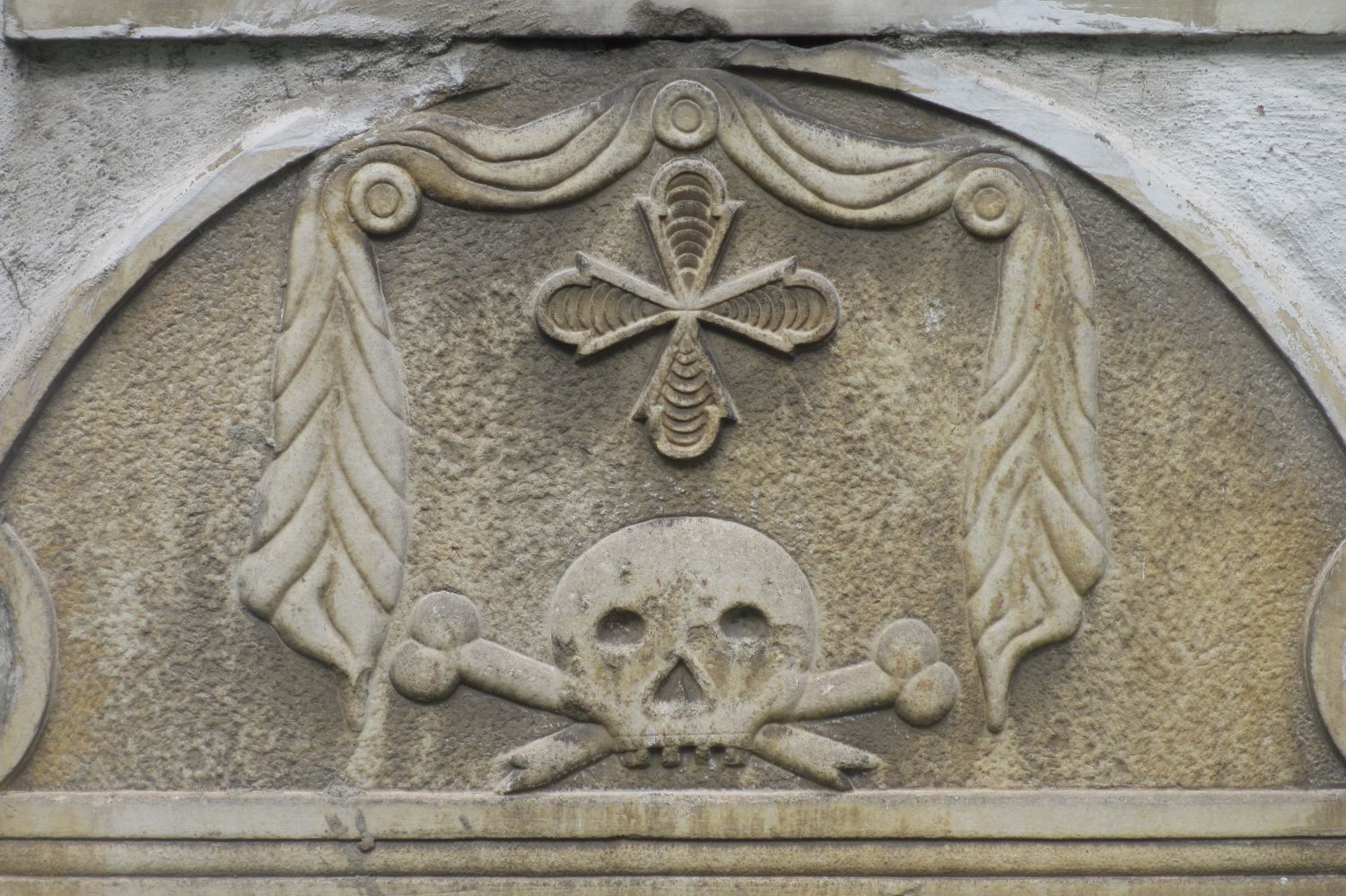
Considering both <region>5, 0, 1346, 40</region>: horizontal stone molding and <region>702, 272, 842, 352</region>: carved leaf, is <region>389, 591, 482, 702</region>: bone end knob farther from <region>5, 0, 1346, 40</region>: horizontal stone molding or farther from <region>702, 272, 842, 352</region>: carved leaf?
<region>5, 0, 1346, 40</region>: horizontal stone molding

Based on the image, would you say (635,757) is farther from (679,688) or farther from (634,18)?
(634,18)

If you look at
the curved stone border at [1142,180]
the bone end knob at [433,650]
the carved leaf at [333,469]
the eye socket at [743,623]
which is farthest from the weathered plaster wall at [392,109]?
the eye socket at [743,623]

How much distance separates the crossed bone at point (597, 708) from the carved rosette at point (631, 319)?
7 cm

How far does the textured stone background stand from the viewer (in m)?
1.76

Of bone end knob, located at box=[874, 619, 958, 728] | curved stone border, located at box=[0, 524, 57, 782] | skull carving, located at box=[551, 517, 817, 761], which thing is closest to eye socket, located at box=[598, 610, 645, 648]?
skull carving, located at box=[551, 517, 817, 761]

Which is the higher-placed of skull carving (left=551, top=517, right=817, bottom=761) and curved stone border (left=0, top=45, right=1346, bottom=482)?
curved stone border (left=0, top=45, right=1346, bottom=482)

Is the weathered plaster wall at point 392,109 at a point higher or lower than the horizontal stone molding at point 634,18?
lower

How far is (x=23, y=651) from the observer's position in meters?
A: 1.75

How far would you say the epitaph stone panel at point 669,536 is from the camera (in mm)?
1754

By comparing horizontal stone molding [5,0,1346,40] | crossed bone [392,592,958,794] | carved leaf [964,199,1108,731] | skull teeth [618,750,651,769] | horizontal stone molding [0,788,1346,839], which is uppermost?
horizontal stone molding [5,0,1346,40]

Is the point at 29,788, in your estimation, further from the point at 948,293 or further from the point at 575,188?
the point at 948,293

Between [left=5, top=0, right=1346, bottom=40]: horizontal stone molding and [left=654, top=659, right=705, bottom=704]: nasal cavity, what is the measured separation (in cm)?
90

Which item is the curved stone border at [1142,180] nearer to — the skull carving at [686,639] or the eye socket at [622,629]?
the skull carving at [686,639]

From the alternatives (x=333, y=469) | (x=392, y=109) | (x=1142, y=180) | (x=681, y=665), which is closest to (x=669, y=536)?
(x=681, y=665)
